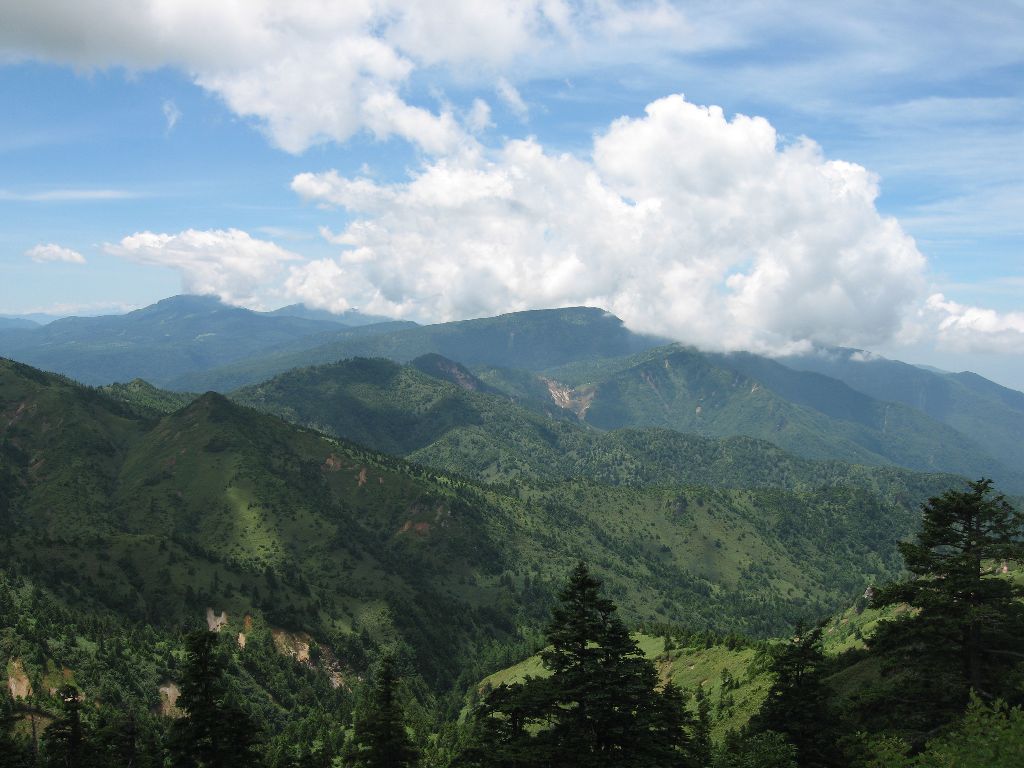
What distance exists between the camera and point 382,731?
4978 centimetres

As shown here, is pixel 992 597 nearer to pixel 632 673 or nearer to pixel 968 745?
pixel 968 745

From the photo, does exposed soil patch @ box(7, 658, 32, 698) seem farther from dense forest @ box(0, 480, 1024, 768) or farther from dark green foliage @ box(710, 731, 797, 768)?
dark green foliage @ box(710, 731, 797, 768)

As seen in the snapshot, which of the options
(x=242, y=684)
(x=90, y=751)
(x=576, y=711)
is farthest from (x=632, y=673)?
(x=242, y=684)

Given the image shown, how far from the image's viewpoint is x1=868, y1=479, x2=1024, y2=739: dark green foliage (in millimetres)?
35812

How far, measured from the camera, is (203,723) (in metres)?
46.0

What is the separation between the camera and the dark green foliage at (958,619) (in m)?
35.8

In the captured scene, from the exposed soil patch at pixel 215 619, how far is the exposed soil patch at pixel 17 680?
6391cm

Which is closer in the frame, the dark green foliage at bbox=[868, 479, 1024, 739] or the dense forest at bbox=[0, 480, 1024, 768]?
the dense forest at bbox=[0, 480, 1024, 768]

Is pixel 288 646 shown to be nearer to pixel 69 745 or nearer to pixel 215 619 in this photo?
pixel 215 619

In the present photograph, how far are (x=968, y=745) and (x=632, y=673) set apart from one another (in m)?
15.0

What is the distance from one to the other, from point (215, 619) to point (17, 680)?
69713 mm

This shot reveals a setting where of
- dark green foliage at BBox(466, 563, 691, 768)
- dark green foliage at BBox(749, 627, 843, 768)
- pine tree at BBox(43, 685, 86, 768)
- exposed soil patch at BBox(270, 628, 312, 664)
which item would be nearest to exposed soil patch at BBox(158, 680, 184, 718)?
A: exposed soil patch at BBox(270, 628, 312, 664)

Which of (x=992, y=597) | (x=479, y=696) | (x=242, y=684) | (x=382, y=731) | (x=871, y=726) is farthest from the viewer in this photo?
(x=479, y=696)

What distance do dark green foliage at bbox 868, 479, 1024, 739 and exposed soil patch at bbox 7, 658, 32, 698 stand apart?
147m
